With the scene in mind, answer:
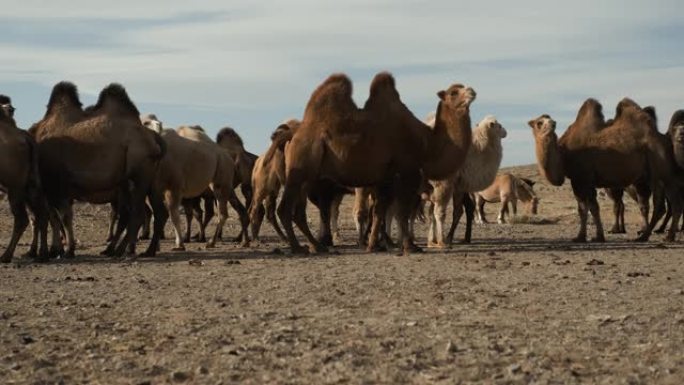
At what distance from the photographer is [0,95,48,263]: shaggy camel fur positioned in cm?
1451

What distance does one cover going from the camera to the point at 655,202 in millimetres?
19625

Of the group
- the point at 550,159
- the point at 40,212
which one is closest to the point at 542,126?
the point at 550,159

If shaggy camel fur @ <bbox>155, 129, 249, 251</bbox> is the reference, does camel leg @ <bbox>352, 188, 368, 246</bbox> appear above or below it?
below

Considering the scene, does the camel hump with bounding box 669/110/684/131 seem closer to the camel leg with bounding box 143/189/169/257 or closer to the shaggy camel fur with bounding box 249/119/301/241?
the shaggy camel fur with bounding box 249/119/301/241

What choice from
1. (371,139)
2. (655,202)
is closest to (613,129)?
(655,202)

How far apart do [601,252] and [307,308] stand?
25.1 feet

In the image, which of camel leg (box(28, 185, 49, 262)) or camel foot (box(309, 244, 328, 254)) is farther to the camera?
camel foot (box(309, 244, 328, 254))

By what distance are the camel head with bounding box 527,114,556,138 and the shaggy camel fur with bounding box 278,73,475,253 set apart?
306cm

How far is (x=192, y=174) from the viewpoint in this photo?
18.6 m

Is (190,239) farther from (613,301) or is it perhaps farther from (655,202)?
(613,301)

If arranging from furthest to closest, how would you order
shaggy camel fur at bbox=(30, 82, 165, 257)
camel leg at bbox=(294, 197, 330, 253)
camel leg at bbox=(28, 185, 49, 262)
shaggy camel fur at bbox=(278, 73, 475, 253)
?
camel leg at bbox=(294, 197, 330, 253) < shaggy camel fur at bbox=(278, 73, 475, 253) < shaggy camel fur at bbox=(30, 82, 165, 257) < camel leg at bbox=(28, 185, 49, 262)

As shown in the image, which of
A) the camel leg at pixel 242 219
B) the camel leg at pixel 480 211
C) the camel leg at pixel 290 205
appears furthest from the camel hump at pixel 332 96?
the camel leg at pixel 480 211

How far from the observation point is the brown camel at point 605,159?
19141 millimetres

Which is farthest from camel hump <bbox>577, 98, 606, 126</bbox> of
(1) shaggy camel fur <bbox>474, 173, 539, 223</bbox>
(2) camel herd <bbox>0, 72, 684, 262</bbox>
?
(1) shaggy camel fur <bbox>474, 173, 539, 223</bbox>
